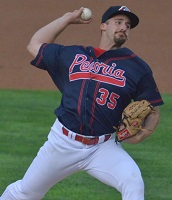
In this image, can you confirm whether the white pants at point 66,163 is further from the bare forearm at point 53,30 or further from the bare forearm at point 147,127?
the bare forearm at point 53,30

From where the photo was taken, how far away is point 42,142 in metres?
9.70

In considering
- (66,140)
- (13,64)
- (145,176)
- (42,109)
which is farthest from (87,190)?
(13,64)

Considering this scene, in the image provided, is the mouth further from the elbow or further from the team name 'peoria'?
the elbow

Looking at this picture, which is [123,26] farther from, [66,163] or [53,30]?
[66,163]

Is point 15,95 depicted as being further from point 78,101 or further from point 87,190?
point 78,101

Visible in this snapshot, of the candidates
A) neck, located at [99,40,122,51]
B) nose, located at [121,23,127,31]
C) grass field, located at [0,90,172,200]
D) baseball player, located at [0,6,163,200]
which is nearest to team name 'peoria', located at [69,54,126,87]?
baseball player, located at [0,6,163,200]

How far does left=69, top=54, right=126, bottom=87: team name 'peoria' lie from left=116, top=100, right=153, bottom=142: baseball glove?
0.18m

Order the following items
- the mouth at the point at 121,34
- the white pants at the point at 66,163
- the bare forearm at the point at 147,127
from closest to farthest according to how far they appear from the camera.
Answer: the white pants at the point at 66,163, the bare forearm at the point at 147,127, the mouth at the point at 121,34

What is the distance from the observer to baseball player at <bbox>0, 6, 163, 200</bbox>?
5.52 m

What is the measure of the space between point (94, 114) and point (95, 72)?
0.31 meters

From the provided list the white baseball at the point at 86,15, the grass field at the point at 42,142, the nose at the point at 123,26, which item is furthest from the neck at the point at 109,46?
the grass field at the point at 42,142

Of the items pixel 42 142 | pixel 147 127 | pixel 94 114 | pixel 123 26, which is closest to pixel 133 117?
pixel 147 127

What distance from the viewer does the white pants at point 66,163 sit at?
544cm

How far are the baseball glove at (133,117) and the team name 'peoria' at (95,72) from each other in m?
0.18
